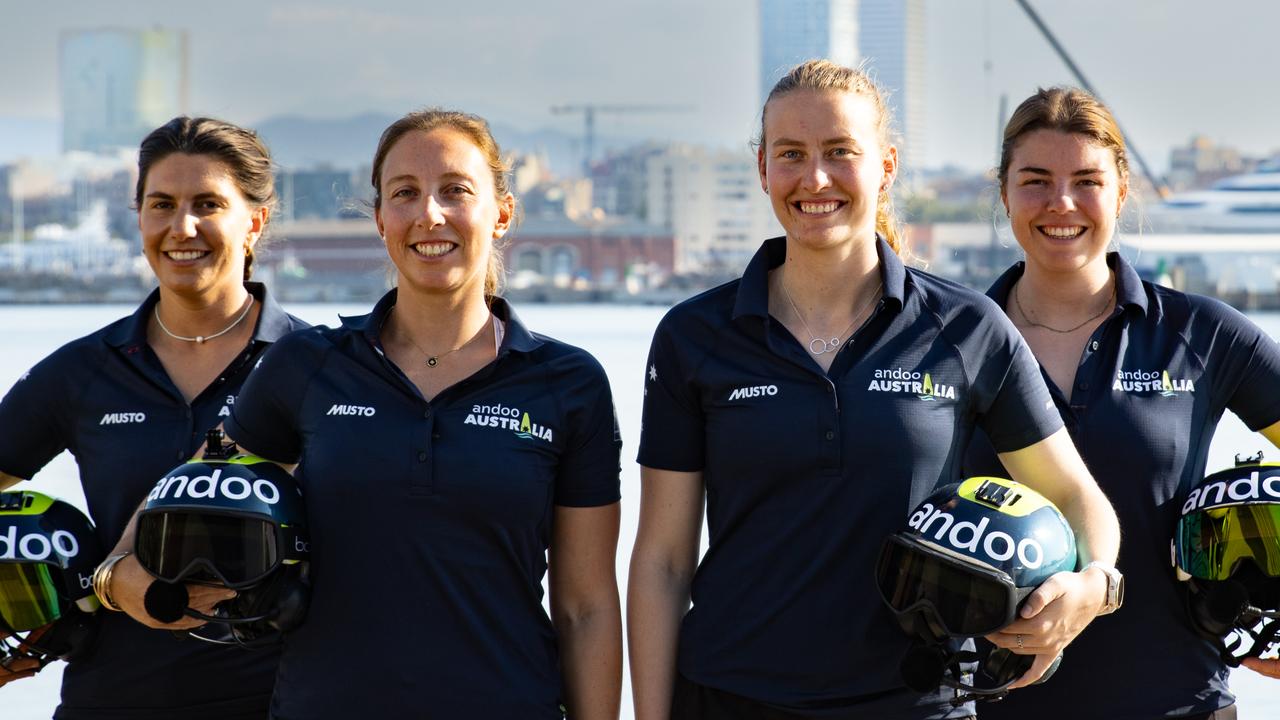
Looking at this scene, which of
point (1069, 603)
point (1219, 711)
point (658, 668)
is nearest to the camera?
point (1069, 603)

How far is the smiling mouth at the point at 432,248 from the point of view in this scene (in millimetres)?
2797

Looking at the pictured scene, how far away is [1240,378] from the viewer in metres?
3.15

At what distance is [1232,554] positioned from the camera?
119 inches

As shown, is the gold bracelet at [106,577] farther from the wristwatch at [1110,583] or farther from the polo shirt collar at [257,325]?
the wristwatch at [1110,583]

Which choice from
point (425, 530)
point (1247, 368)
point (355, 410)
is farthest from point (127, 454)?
point (1247, 368)

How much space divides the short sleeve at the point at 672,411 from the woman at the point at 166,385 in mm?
900

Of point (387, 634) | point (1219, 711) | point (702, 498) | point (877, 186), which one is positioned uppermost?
point (877, 186)

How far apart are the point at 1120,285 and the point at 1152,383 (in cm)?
25

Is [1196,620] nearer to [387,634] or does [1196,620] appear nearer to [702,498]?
[702,498]

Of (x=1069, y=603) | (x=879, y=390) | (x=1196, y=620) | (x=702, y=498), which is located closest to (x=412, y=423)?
(x=702, y=498)

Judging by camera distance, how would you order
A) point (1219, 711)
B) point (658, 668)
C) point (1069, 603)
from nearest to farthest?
point (1069, 603)
point (658, 668)
point (1219, 711)

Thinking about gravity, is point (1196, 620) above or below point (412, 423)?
below

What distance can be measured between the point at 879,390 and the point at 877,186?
37 centimetres

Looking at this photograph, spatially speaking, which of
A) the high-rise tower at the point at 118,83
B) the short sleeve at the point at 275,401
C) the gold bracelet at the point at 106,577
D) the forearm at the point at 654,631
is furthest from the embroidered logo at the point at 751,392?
the high-rise tower at the point at 118,83
